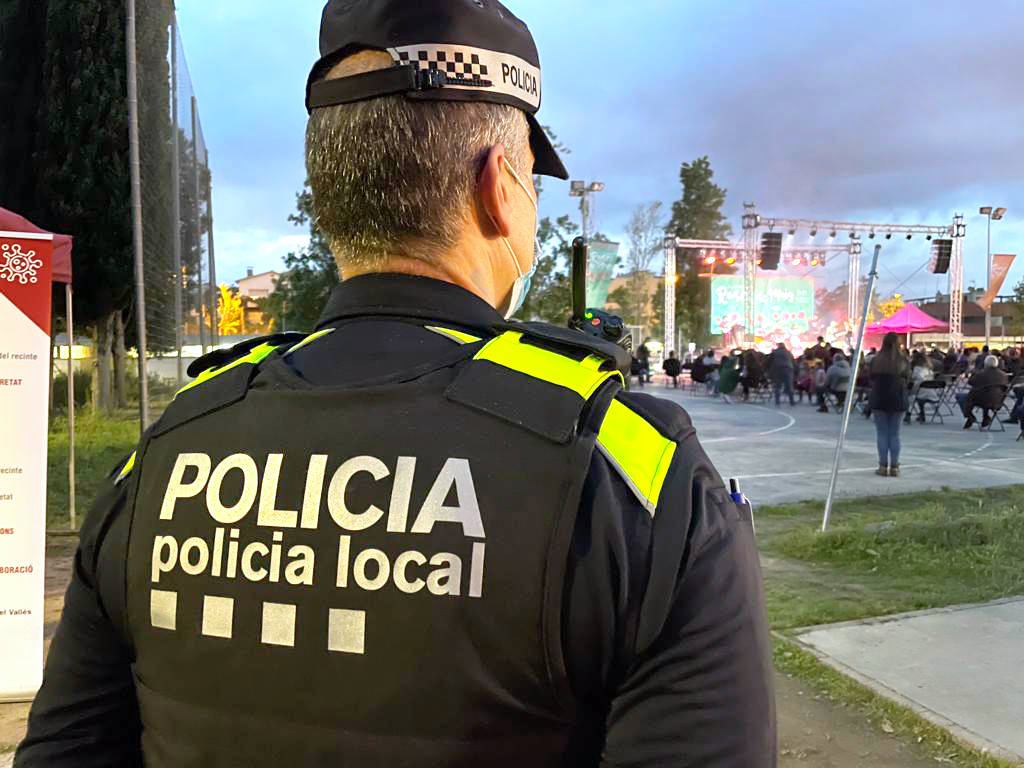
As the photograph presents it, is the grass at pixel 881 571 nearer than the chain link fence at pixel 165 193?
Yes

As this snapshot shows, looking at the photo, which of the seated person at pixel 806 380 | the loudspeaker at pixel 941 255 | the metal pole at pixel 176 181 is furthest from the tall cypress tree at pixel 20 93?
the loudspeaker at pixel 941 255

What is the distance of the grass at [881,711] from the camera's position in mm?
2941

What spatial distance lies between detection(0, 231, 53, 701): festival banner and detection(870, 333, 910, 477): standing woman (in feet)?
27.8

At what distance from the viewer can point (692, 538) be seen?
786mm

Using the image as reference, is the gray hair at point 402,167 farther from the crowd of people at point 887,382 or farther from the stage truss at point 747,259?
the stage truss at point 747,259

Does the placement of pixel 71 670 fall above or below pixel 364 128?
below

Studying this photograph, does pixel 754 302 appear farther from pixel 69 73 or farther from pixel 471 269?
pixel 471 269

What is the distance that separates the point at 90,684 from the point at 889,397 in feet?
31.1

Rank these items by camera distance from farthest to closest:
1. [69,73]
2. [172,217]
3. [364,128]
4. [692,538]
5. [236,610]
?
[69,73] < [172,217] < [364,128] < [236,610] < [692,538]

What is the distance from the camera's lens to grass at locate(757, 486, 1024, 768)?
349cm

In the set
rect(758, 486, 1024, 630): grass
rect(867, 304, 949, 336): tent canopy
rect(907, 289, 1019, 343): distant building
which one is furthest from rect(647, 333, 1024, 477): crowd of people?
rect(907, 289, 1019, 343): distant building

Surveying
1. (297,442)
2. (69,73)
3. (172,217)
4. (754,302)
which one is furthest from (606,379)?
(754,302)

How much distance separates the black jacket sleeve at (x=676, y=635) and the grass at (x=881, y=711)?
274 centimetres

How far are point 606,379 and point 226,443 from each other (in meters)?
0.45
